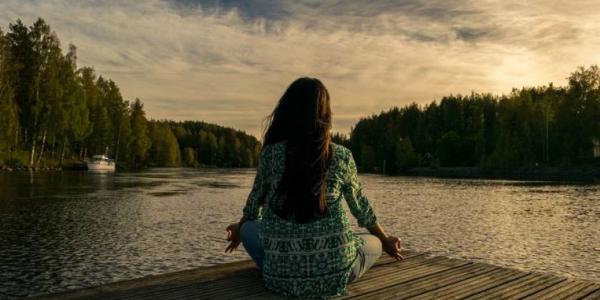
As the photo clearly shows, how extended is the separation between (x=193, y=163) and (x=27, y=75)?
370 feet

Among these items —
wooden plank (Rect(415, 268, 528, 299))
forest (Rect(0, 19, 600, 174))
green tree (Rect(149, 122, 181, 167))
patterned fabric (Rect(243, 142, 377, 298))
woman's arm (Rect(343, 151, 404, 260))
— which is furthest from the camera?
green tree (Rect(149, 122, 181, 167))

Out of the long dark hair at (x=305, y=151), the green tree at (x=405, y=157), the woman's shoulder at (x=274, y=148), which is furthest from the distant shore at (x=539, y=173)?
the woman's shoulder at (x=274, y=148)

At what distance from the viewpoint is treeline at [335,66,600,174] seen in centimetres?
8850

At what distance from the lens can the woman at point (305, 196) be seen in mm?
4672

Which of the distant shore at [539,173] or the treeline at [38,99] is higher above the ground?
the treeline at [38,99]

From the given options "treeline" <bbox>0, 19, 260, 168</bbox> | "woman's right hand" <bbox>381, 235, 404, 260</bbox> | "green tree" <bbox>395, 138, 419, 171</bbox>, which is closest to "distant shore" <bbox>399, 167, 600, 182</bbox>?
"green tree" <bbox>395, 138, 419, 171</bbox>

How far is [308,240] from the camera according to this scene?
474cm

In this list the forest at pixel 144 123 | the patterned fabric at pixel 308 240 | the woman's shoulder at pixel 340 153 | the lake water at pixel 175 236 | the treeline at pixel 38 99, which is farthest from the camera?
the forest at pixel 144 123

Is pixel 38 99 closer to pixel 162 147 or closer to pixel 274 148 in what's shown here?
pixel 274 148

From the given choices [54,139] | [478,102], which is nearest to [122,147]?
[54,139]

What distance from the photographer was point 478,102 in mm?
151125

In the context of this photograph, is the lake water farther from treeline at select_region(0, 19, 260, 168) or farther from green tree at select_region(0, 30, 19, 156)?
treeline at select_region(0, 19, 260, 168)

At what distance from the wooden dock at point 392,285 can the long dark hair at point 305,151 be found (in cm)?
120

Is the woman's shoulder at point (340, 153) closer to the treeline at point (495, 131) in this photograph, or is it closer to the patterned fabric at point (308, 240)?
the patterned fabric at point (308, 240)
